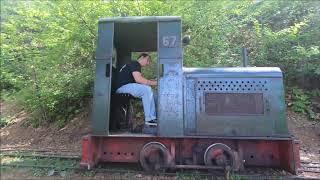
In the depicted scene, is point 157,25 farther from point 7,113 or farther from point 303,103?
point 7,113

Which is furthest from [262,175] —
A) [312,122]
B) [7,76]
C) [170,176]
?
[7,76]

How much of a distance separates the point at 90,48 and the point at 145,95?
11.7ft

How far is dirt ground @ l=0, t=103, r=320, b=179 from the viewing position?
27.2 ft

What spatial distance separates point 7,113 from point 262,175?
9.98 metres

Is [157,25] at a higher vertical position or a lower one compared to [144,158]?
higher

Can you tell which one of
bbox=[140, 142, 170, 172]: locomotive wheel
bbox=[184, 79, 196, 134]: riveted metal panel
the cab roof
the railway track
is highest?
the cab roof

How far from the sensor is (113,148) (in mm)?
5926

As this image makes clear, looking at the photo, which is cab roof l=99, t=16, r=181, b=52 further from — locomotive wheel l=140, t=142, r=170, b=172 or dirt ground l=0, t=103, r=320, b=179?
dirt ground l=0, t=103, r=320, b=179

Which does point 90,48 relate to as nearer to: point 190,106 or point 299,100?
point 190,106

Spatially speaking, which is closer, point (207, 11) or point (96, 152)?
point (96, 152)

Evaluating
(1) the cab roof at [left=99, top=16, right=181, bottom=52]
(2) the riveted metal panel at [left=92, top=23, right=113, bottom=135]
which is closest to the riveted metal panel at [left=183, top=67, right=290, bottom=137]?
(1) the cab roof at [left=99, top=16, right=181, bottom=52]

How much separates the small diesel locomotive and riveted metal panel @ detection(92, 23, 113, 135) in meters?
0.02

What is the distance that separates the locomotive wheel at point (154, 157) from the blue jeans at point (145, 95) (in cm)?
50

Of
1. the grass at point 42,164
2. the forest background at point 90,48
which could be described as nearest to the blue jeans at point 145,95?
the grass at point 42,164
